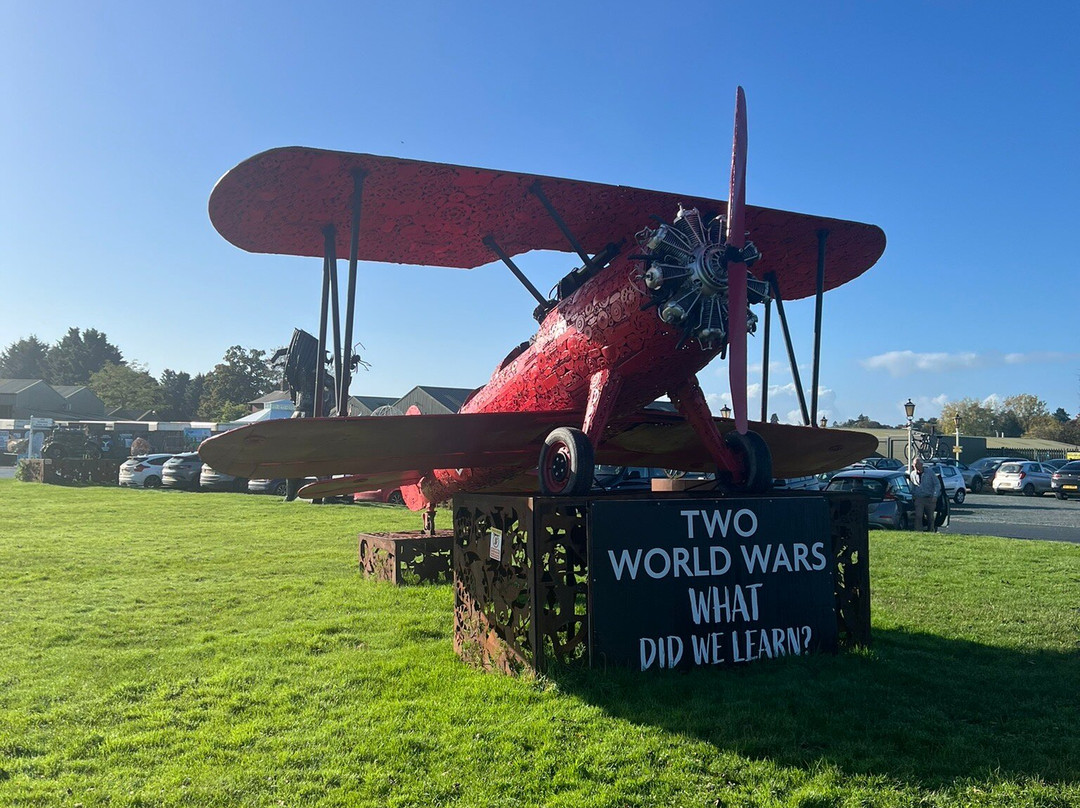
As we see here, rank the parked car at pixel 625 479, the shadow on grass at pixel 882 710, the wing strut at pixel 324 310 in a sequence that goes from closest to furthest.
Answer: the shadow on grass at pixel 882 710, the wing strut at pixel 324 310, the parked car at pixel 625 479

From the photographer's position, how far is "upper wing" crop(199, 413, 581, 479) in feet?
17.6

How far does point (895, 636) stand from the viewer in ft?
19.5

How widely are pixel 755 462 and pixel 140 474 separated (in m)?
26.6

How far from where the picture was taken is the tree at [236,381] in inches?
3425

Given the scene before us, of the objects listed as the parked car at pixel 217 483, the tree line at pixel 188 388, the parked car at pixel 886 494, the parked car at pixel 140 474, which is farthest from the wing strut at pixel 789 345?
the tree line at pixel 188 388

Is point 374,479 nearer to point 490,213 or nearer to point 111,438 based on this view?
point 490,213

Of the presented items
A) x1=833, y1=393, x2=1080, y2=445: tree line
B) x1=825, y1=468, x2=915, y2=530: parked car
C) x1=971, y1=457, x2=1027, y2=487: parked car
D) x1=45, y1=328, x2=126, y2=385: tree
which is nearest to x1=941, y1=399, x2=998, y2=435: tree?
x1=833, y1=393, x2=1080, y2=445: tree line

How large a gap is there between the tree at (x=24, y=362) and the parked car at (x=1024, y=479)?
13146 centimetres

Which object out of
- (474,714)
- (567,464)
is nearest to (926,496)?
(567,464)

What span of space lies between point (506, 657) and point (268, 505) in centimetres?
1573

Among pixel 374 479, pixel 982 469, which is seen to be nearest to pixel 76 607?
pixel 374 479

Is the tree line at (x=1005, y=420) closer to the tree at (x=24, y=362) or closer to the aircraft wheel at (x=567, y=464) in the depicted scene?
the aircraft wheel at (x=567, y=464)

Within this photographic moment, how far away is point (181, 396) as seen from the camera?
308 ft

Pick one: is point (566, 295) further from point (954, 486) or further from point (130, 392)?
point (130, 392)
